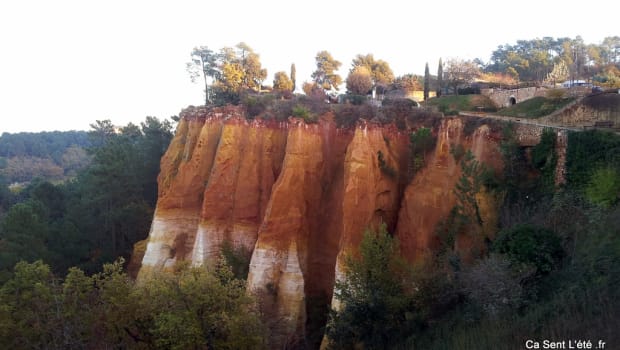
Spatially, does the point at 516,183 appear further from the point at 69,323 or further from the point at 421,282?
the point at 69,323

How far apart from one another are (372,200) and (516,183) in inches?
185

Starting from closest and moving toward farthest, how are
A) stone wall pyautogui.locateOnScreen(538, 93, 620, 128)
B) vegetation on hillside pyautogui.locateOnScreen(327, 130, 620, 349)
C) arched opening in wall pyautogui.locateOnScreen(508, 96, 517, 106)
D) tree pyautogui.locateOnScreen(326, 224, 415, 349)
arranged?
vegetation on hillside pyautogui.locateOnScreen(327, 130, 620, 349)
tree pyautogui.locateOnScreen(326, 224, 415, 349)
stone wall pyautogui.locateOnScreen(538, 93, 620, 128)
arched opening in wall pyautogui.locateOnScreen(508, 96, 517, 106)

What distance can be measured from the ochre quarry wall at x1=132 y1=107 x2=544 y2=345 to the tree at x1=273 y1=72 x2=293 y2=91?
11681 millimetres

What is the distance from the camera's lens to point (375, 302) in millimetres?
12750

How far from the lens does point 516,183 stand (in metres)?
15.4

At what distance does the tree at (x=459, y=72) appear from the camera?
30953 millimetres

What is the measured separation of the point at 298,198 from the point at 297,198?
0.05 m

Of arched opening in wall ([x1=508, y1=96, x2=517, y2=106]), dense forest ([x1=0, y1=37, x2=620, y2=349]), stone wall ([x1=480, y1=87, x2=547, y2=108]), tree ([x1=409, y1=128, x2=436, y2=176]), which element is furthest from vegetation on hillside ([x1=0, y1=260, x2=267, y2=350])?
arched opening in wall ([x1=508, y1=96, x2=517, y2=106])

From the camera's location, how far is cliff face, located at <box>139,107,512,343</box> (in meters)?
16.6

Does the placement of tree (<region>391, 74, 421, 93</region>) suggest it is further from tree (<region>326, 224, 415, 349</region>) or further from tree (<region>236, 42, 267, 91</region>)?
tree (<region>326, 224, 415, 349</region>)

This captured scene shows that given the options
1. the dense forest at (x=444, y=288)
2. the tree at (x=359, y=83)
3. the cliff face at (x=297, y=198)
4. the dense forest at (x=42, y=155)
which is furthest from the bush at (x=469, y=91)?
the dense forest at (x=42, y=155)

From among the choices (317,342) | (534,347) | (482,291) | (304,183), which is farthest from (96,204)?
(534,347)

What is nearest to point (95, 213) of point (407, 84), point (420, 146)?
point (420, 146)

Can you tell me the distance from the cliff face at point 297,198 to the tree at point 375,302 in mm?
2174
